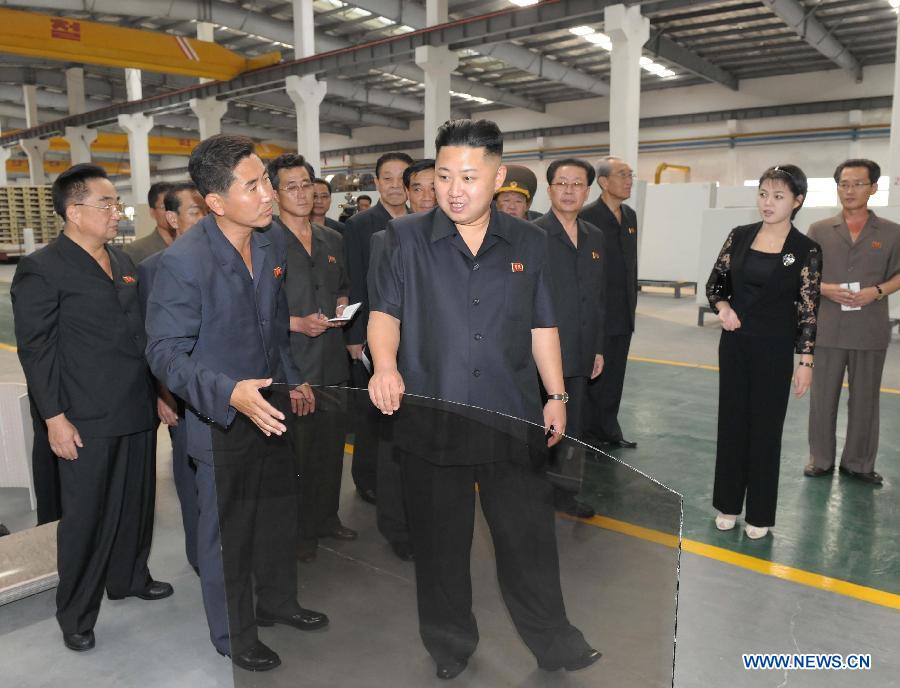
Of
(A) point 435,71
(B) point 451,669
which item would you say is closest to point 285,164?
(B) point 451,669

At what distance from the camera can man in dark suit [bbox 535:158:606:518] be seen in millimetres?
3775

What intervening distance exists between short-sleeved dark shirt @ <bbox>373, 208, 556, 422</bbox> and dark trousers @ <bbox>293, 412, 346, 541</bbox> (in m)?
0.44

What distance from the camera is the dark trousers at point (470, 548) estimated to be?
142 cm

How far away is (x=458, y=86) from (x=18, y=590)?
748 inches

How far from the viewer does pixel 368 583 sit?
1.64 m

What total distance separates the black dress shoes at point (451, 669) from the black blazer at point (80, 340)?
167cm

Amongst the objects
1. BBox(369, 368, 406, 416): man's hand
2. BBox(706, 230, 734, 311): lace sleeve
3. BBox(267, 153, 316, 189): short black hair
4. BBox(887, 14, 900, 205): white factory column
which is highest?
BBox(887, 14, 900, 205): white factory column

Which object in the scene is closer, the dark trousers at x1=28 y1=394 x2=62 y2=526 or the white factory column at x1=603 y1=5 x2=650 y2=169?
the dark trousers at x1=28 y1=394 x2=62 y2=526

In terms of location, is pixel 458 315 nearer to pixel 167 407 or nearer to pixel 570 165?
pixel 167 407

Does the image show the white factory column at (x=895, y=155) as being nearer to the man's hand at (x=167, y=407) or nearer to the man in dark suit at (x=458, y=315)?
the man in dark suit at (x=458, y=315)

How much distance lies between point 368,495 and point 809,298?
252 cm

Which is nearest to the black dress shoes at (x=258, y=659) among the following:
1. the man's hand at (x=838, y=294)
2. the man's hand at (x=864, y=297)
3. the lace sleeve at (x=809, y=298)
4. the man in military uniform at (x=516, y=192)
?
the lace sleeve at (x=809, y=298)

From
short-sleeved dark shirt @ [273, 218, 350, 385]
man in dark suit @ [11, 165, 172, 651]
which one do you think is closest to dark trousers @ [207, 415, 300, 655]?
man in dark suit @ [11, 165, 172, 651]

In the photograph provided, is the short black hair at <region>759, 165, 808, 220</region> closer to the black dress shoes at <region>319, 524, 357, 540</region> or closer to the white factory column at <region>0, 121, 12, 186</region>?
the black dress shoes at <region>319, 524, 357, 540</region>
